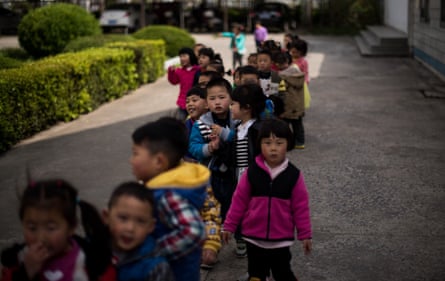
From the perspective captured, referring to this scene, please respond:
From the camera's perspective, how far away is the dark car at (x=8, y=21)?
114ft

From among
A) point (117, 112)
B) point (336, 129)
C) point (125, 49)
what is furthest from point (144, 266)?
point (125, 49)

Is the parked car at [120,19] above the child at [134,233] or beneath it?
above

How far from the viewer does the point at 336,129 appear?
1065 centimetres

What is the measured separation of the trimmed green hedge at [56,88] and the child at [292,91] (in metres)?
3.73

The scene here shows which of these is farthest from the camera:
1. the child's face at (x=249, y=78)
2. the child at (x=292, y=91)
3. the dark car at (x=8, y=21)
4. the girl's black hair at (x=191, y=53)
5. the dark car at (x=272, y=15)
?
the dark car at (x=272, y=15)

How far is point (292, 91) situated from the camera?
8945mm

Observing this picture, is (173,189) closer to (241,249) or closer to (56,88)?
(241,249)

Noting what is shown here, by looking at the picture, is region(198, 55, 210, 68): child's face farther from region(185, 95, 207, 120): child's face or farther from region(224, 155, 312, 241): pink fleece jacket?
region(224, 155, 312, 241): pink fleece jacket

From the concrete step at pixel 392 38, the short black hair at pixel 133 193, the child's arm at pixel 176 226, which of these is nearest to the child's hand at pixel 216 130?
the child's arm at pixel 176 226

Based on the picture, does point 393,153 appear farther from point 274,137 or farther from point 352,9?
point 352,9

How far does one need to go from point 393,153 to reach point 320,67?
11.4m

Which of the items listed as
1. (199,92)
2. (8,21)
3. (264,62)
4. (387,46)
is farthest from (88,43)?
(8,21)

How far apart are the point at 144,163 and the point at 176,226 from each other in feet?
1.08

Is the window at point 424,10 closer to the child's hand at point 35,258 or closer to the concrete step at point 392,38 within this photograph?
the concrete step at point 392,38
